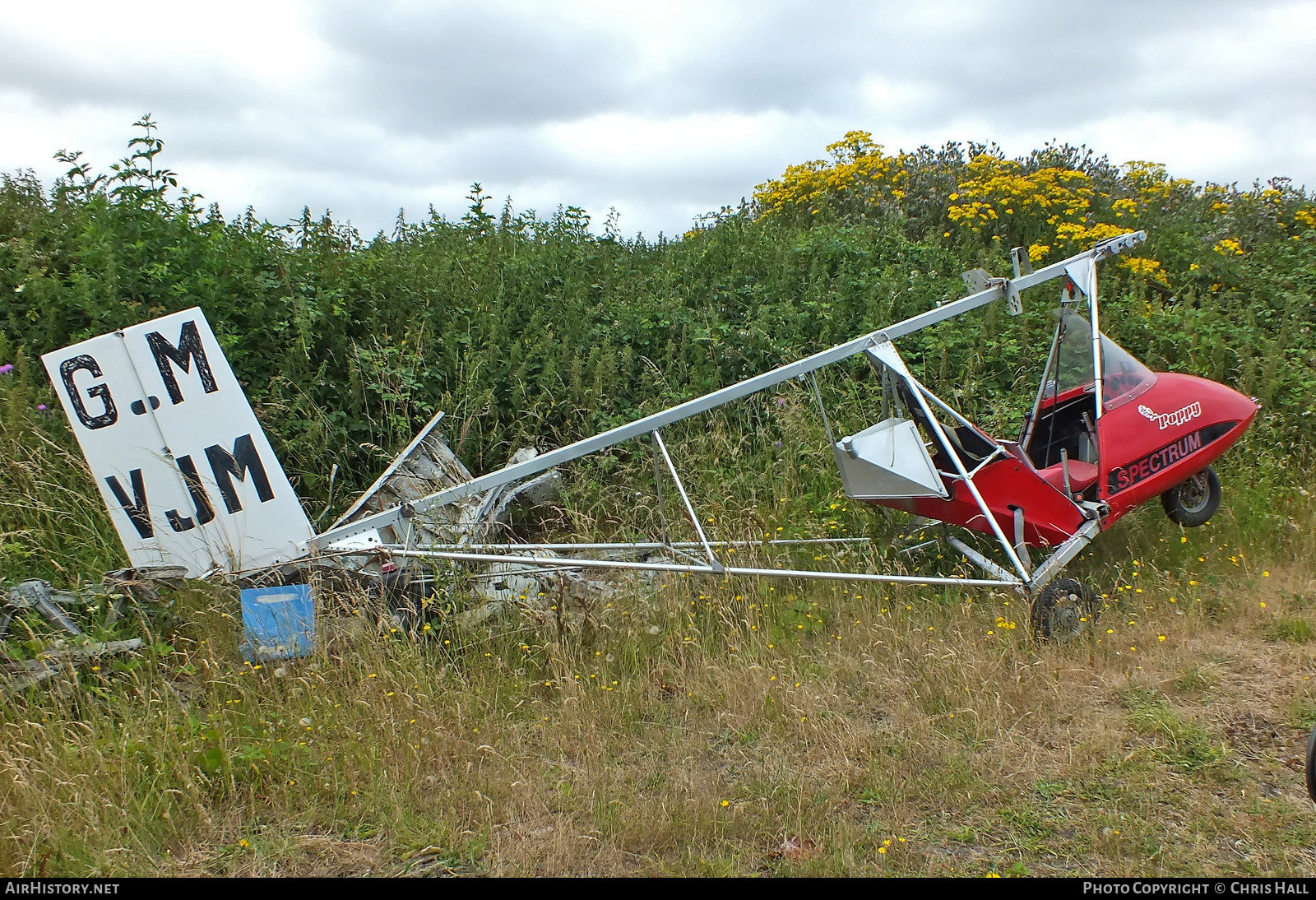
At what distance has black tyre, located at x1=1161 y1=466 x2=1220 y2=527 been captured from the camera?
5.72m

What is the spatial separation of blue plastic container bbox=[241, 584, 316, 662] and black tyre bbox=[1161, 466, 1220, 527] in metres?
5.44

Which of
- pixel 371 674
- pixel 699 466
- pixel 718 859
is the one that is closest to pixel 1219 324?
pixel 699 466

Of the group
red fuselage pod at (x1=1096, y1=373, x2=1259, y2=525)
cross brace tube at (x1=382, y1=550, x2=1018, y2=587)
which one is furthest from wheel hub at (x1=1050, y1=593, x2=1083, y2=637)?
red fuselage pod at (x1=1096, y1=373, x2=1259, y2=525)

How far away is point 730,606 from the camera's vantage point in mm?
4930

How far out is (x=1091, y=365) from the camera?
518 centimetres

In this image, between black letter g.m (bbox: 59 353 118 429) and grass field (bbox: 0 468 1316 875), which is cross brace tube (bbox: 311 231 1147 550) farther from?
black letter g.m (bbox: 59 353 118 429)

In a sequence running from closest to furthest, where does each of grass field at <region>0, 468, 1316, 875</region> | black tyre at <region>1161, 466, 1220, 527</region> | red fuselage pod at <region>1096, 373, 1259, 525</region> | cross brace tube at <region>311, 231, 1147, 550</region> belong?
1. grass field at <region>0, 468, 1316, 875</region>
2. cross brace tube at <region>311, 231, 1147, 550</region>
3. red fuselage pod at <region>1096, 373, 1259, 525</region>
4. black tyre at <region>1161, 466, 1220, 527</region>

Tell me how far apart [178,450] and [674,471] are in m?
2.55

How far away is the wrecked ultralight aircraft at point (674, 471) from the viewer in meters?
4.19

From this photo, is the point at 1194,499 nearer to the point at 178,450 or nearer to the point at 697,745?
the point at 697,745

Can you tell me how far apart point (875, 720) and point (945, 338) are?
422cm

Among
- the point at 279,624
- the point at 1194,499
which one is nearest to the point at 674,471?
the point at 279,624

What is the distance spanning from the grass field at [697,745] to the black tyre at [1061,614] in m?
0.10

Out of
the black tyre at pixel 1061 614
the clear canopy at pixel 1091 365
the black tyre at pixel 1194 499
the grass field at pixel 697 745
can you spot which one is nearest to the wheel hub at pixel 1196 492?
the black tyre at pixel 1194 499
